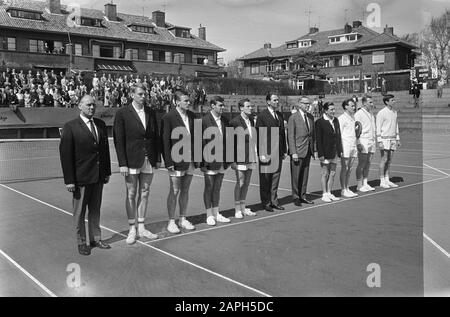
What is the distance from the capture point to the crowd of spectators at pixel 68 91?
947 inches

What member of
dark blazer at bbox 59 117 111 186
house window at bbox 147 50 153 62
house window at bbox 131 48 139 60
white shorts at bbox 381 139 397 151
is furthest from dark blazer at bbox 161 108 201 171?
house window at bbox 147 50 153 62

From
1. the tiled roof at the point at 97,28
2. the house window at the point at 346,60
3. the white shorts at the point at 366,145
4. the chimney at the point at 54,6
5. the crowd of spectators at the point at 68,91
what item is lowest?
the white shorts at the point at 366,145

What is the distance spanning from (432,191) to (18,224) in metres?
8.32

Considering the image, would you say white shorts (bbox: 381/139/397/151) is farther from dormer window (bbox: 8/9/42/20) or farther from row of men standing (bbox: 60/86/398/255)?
dormer window (bbox: 8/9/42/20)

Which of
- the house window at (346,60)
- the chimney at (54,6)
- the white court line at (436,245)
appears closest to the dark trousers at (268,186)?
the white court line at (436,245)

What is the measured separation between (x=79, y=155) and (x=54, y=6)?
43.8 meters

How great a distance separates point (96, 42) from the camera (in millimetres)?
45406

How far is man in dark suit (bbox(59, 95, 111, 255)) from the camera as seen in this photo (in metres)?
5.75

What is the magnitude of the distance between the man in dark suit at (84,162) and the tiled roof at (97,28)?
35.7 metres

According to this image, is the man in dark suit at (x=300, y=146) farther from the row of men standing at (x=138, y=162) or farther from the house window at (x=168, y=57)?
the house window at (x=168, y=57)

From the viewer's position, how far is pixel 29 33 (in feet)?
136

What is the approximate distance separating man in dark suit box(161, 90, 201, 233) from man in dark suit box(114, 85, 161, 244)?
189 mm

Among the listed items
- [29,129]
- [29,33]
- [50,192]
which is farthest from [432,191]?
[29,33]
